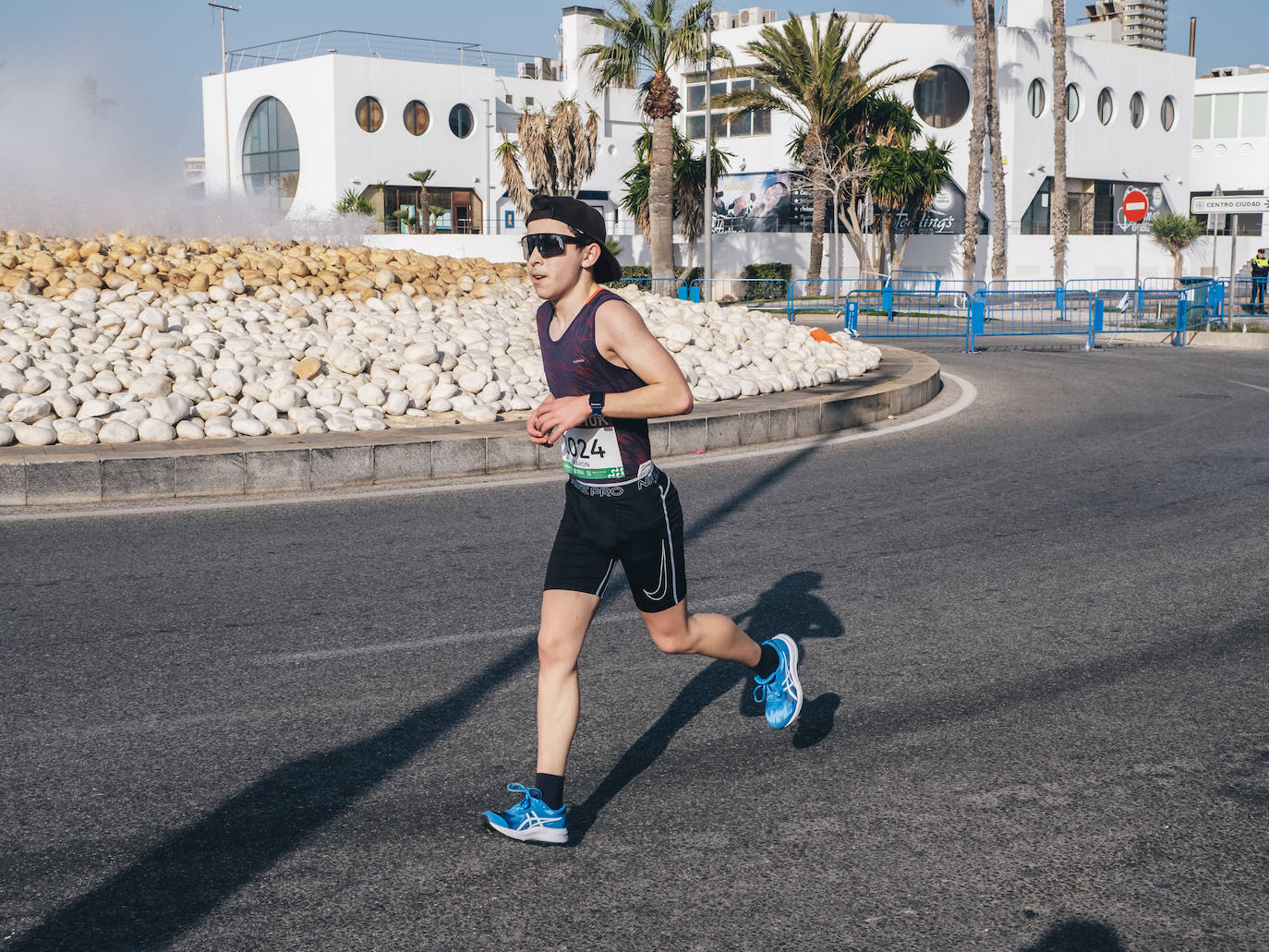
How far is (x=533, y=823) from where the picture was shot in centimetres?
359

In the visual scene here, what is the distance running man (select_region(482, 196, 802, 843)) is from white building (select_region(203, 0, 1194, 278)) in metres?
49.9

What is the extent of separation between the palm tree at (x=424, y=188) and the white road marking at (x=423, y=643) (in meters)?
54.8

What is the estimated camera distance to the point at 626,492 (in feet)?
12.4

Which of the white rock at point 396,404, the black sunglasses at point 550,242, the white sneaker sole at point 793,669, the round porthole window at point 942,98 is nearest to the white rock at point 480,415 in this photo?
the white rock at point 396,404

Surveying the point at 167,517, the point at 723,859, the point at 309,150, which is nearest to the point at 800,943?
the point at 723,859

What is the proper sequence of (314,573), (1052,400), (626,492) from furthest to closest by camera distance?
(1052,400), (314,573), (626,492)

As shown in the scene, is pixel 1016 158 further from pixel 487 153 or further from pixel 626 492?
pixel 626 492

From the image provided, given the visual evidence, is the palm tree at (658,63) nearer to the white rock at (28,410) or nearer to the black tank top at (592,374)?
the white rock at (28,410)

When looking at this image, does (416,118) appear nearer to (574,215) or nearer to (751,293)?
(751,293)

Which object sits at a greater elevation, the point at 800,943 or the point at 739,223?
the point at 739,223

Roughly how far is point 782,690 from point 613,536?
997 millimetres

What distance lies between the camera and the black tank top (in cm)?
370

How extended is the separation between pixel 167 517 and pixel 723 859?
5.70 metres

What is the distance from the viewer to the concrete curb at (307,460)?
28.4 feet
